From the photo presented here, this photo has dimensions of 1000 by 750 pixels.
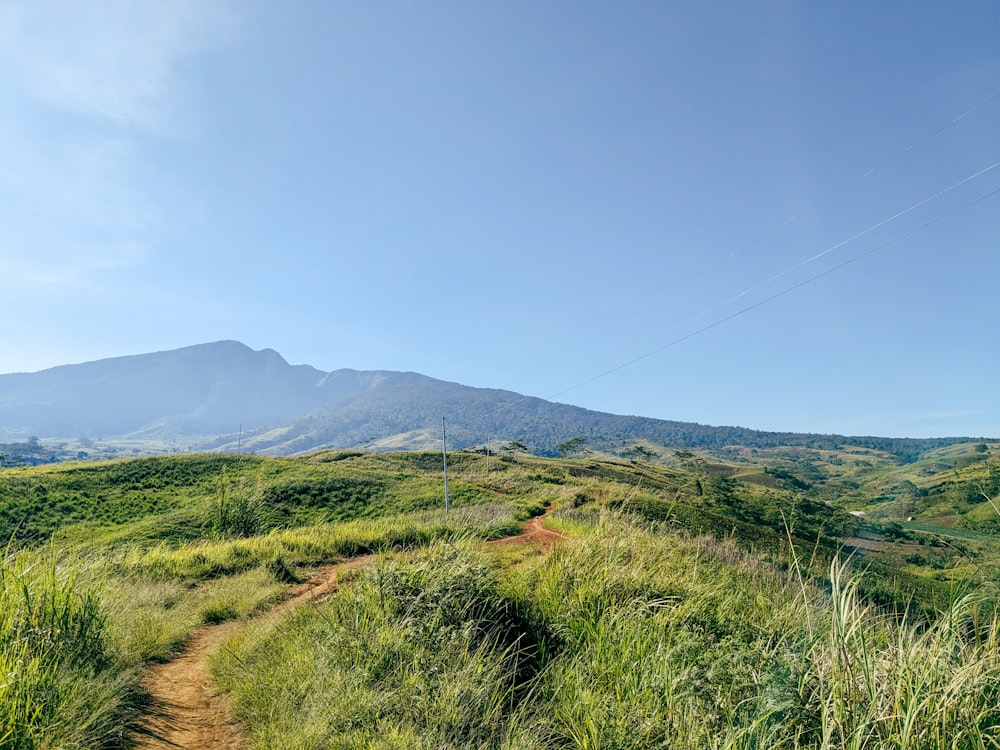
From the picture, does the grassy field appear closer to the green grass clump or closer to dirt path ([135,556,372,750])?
the green grass clump

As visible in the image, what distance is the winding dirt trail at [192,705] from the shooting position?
4738 mm

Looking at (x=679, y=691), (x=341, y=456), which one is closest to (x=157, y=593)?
(x=679, y=691)

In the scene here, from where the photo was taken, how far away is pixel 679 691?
14.2 ft

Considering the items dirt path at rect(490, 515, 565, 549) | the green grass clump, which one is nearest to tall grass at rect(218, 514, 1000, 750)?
the green grass clump

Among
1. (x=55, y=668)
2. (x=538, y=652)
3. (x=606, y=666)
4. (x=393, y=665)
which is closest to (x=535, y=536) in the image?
(x=538, y=652)

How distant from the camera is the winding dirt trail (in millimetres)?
4738

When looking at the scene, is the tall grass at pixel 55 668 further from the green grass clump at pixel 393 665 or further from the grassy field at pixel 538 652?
the green grass clump at pixel 393 665

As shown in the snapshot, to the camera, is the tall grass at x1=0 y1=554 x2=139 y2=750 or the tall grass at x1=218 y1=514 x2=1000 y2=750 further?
the tall grass at x1=0 y1=554 x2=139 y2=750

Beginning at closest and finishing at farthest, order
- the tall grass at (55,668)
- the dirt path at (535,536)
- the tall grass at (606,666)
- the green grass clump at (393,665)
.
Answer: the tall grass at (606,666) → the tall grass at (55,668) → the green grass clump at (393,665) → the dirt path at (535,536)

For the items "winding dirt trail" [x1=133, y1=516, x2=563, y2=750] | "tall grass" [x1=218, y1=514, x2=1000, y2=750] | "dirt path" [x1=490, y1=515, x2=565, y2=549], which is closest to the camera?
"tall grass" [x1=218, y1=514, x2=1000, y2=750]

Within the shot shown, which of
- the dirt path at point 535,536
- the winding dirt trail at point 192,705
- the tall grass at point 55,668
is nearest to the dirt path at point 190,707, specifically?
the winding dirt trail at point 192,705

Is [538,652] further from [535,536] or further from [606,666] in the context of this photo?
[535,536]

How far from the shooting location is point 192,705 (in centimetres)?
547

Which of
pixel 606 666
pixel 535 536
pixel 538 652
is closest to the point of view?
pixel 606 666
